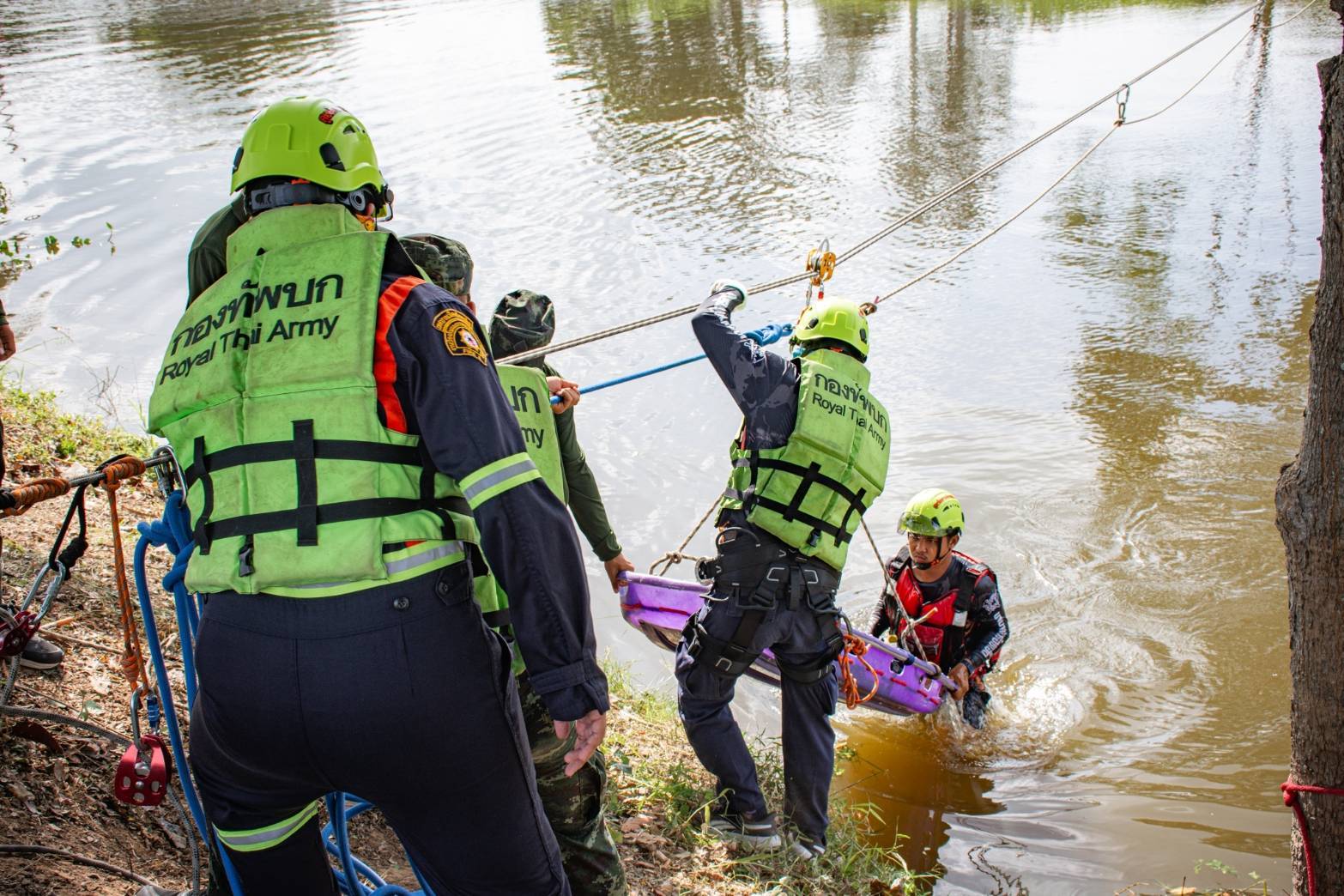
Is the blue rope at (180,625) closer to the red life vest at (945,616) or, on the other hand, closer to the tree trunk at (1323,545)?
the tree trunk at (1323,545)

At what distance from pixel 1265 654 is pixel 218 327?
7.03 metres

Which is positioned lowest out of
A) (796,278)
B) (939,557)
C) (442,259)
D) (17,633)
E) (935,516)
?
(939,557)

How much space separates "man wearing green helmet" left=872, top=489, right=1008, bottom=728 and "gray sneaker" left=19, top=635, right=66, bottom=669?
4.00 metres

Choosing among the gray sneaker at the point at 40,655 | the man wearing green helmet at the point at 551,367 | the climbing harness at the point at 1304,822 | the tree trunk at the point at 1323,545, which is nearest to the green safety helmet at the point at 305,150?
the man wearing green helmet at the point at 551,367

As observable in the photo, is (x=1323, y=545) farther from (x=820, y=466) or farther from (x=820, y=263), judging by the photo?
→ (x=820, y=263)

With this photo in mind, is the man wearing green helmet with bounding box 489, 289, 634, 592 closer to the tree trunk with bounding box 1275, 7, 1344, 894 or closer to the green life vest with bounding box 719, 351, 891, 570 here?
the green life vest with bounding box 719, 351, 891, 570

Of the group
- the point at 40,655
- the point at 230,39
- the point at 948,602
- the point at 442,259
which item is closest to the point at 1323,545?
the point at 948,602

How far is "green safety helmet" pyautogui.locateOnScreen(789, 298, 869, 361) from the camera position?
437cm

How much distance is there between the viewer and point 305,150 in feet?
7.10

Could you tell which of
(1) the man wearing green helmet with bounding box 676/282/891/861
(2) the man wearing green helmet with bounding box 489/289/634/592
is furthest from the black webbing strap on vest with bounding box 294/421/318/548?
(1) the man wearing green helmet with bounding box 676/282/891/861

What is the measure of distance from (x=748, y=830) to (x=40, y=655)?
8.58ft

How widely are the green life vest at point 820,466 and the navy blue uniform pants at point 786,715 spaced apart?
0.84ft

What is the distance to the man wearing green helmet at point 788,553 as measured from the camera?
4238mm

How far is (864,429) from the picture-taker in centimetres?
430
